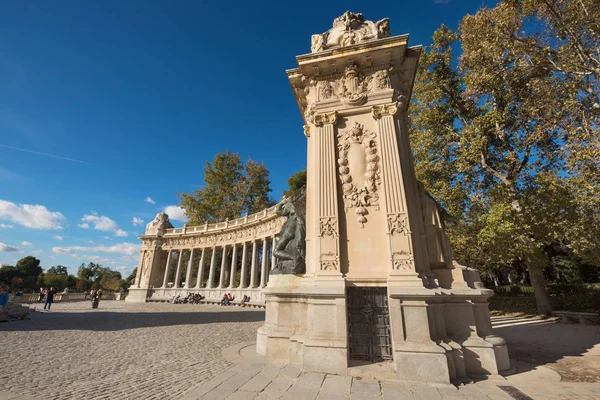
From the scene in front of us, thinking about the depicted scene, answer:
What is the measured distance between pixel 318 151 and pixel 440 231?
12.2 feet

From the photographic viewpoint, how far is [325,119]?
292 inches

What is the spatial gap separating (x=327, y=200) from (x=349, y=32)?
5060 mm

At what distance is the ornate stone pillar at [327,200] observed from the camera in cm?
612

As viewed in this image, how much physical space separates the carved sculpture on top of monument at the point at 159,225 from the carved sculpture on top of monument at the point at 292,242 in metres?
35.6

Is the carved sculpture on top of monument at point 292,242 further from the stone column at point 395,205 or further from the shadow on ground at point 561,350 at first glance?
the shadow on ground at point 561,350

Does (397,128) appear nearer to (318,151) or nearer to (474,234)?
(318,151)

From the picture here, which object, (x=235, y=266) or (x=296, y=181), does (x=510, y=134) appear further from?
(x=235, y=266)

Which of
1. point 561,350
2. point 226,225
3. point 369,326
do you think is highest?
point 226,225

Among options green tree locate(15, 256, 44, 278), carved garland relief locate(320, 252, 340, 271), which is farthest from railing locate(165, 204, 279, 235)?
green tree locate(15, 256, 44, 278)

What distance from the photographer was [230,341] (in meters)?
8.77

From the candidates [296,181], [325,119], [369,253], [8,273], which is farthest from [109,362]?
[8,273]

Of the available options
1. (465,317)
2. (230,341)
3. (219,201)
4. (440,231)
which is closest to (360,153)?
(440,231)

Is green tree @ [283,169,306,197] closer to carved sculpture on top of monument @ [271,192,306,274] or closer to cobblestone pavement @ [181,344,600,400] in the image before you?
carved sculpture on top of monument @ [271,192,306,274]

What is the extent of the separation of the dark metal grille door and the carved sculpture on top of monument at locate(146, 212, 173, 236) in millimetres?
38003
